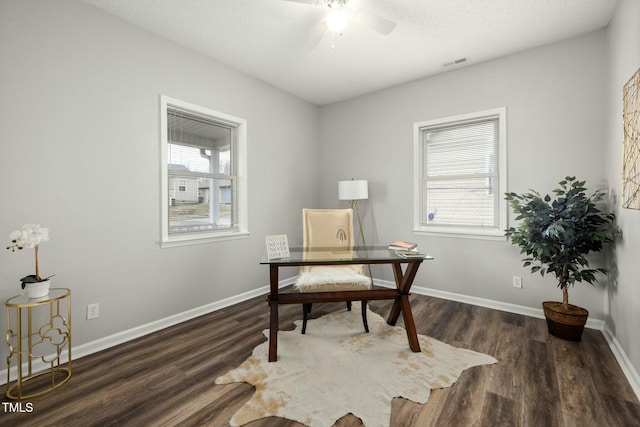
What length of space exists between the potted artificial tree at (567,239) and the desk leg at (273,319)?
222 cm

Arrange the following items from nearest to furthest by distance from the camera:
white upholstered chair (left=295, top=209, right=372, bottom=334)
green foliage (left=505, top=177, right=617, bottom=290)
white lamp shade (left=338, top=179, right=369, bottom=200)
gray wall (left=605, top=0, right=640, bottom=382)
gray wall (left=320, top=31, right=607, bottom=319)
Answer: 1. gray wall (left=605, top=0, right=640, bottom=382)
2. green foliage (left=505, top=177, right=617, bottom=290)
3. white upholstered chair (left=295, top=209, right=372, bottom=334)
4. gray wall (left=320, top=31, right=607, bottom=319)
5. white lamp shade (left=338, top=179, right=369, bottom=200)

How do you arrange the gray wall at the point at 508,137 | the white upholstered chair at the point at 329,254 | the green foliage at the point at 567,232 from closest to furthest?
the green foliage at the point at 567,232 < the white upholstered chair at the point at 329,254 < the gray wall at the point at 508,137

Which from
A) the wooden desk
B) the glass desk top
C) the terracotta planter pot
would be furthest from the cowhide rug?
the terracotta planter pot

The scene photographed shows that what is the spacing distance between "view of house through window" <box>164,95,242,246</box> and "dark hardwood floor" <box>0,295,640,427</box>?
1116mm

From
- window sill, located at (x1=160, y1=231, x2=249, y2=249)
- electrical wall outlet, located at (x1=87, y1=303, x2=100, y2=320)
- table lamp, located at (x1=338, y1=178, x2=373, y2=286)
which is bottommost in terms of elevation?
electrical wall outlet, located at (x1=87, y1=303, x2=100, y2=320)

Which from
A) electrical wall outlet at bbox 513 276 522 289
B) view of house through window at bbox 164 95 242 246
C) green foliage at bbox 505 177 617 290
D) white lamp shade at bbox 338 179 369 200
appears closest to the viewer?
green foliage at bbox 505 177 617 290

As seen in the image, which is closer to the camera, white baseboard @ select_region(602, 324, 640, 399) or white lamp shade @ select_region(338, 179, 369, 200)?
white baseboard @ select_region(602, 324, 640, 399)

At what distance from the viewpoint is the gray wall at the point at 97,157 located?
6.39 feet

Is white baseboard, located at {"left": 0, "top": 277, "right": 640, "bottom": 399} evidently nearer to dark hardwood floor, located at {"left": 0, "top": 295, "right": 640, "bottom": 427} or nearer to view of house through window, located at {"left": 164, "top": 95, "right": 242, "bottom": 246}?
dark hardwood floor, located at {"left": 0, "top": 295, "right": 640, "bottom": 427}

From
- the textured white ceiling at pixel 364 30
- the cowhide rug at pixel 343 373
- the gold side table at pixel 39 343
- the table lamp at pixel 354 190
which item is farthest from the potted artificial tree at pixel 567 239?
the gold side table at pixel 39 343

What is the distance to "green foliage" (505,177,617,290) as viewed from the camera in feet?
7.62

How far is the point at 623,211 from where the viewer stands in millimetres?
2154

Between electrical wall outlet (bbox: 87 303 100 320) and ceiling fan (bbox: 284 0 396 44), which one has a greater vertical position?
ceiling fan (bbox: 284 0 396 44)

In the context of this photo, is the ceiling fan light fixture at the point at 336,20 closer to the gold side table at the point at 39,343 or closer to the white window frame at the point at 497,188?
the white window frame at the point at 497,188
